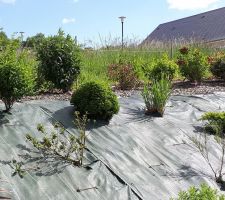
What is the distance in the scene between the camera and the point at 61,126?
545cm

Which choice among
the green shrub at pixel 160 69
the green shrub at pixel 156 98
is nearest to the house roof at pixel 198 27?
the green shrub at pixel 160 69

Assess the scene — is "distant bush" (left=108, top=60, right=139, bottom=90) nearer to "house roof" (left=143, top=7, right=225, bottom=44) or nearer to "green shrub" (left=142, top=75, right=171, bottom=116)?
"green shrub" (left=142, top=75, right=171, bottom=116)

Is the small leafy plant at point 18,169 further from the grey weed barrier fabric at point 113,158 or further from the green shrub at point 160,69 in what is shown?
the green shrub at point 160,69

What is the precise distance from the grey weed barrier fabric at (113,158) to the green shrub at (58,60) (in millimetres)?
1287

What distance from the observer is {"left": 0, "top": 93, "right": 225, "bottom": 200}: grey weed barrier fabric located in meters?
4.19

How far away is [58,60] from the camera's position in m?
7.56

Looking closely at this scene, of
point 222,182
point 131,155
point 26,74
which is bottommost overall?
point 222,182

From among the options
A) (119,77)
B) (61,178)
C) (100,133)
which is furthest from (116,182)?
(119,77)

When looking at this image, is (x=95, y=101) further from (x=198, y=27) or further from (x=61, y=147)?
(x=198, y=27)

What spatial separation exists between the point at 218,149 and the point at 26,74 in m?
2.90

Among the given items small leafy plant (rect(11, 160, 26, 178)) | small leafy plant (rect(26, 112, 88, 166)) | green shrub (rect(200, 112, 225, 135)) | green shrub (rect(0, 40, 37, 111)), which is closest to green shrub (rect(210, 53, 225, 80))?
green shrub (rect(200, 112, 225, 135))

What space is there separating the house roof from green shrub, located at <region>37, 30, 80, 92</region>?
2869 centimetres

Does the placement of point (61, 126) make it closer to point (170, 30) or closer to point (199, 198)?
point (199, 198)

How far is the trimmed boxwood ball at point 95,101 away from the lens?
5.82 m
